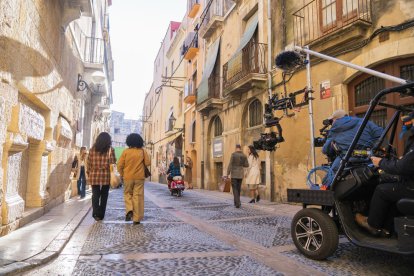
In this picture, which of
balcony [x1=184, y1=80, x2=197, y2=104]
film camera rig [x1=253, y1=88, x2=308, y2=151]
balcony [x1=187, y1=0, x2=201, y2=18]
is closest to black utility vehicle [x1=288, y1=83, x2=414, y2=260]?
film camera rig [x1=253, y1=88, x2=308, y2=151]

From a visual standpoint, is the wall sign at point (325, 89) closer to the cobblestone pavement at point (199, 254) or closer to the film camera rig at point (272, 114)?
the film camera rig at point (272, 114)

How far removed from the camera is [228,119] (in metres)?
16.3

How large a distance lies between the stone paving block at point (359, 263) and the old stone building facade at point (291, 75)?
4.21 m

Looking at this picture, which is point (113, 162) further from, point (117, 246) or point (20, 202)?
point (117, 246)

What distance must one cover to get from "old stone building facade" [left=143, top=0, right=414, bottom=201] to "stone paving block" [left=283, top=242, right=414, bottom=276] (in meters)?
4.21

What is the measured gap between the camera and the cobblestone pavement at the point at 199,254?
3725 millimetres

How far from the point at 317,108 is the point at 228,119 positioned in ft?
22.0

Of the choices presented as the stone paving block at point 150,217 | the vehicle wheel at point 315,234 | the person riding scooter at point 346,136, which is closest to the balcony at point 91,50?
the stone paving block at point 150,217

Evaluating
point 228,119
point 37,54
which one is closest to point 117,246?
point 37,54

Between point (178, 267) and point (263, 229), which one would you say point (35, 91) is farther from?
point (263, 229)

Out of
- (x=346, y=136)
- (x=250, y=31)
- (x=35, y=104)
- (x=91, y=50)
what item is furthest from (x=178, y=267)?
(x=91, y=50)

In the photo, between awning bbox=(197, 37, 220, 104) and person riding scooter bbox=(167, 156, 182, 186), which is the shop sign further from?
person riding scooter bbox=(167, 156, 182, 186)

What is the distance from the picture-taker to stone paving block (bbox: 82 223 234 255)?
4.69 metres

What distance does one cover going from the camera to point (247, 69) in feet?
44.0
